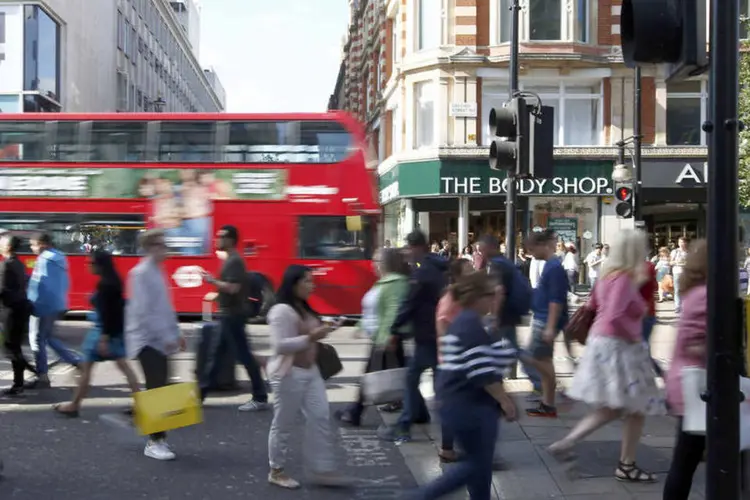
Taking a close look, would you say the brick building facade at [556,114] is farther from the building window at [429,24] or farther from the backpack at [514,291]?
the backpack at [514,291]

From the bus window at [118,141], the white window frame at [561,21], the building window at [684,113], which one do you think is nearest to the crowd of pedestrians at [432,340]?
the bus window at [118,141]

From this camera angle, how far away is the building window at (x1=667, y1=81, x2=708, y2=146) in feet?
90.5

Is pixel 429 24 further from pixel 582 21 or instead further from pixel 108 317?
pixel 108 317

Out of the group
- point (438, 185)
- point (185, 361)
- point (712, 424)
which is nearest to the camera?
point (712, 424)

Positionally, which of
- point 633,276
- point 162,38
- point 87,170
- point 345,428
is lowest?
point 345,428

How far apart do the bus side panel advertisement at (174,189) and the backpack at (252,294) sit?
5891 millimetres

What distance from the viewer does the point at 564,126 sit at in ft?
90.6

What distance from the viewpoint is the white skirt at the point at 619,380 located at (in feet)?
19.5

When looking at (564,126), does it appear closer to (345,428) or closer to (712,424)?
(345,428)

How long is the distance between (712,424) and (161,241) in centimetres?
462

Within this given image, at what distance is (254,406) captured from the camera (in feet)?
28.0

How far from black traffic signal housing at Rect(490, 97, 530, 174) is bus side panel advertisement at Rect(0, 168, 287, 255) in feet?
25.3

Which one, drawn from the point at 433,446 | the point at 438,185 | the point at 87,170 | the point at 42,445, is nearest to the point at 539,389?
the point at 433,446

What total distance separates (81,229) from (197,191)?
2.39 meters
